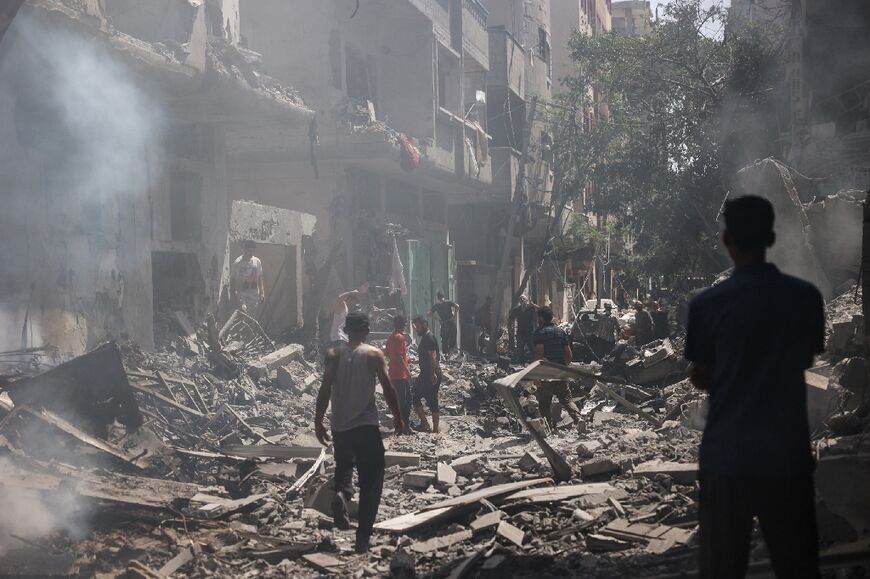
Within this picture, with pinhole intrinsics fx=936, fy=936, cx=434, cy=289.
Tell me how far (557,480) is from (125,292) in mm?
6780

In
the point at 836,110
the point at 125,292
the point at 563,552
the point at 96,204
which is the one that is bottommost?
the point at 563,552

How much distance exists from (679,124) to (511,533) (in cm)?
2184

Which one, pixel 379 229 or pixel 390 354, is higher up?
pixel 379 229

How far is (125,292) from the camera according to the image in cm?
1230

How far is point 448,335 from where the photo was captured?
2298 centimetres

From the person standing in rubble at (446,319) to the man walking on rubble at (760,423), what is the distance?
62.4ft

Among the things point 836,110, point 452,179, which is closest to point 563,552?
point 836,110

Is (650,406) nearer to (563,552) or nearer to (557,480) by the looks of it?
(557,480)

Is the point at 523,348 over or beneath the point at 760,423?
beneath

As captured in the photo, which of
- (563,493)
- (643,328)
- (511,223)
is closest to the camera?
(563,493)

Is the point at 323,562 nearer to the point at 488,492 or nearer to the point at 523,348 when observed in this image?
the point at 488,492

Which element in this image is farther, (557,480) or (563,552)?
(557,480)

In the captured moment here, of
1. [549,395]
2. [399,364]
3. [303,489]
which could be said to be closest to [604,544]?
[303,489]

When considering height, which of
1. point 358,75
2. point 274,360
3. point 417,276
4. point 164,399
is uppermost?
point 358,75
